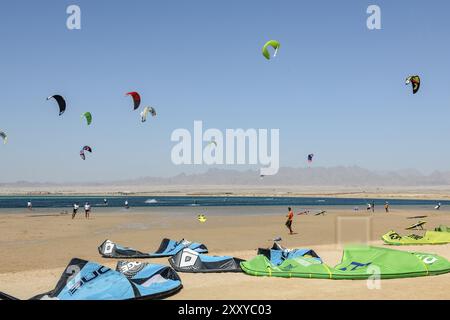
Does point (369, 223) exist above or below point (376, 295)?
above

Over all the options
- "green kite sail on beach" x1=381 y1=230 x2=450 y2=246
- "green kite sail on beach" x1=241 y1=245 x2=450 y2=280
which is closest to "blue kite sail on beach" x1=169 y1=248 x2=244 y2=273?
"green kite sail on beach" x1=241 y1=245 x2=450 y2=280

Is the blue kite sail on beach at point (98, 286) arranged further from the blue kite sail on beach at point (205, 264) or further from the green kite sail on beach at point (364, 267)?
the green kite sail on beach at point (364, 267)

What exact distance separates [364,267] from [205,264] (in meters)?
4.26

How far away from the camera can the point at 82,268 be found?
9.32 metres

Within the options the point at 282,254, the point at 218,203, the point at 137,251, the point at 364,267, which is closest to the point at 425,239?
the point at 282,254

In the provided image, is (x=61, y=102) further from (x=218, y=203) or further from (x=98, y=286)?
(x=218, y=203)

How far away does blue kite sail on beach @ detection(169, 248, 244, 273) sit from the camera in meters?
12.5

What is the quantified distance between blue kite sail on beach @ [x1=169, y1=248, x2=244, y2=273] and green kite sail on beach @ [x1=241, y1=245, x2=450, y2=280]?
705 millimetres

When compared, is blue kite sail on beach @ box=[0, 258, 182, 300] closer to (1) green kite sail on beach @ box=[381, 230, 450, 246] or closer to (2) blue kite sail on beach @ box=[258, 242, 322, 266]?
(2) blue kite sail on beach @ box=[258, 242, 322, 266]

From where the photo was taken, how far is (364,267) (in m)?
11.3
